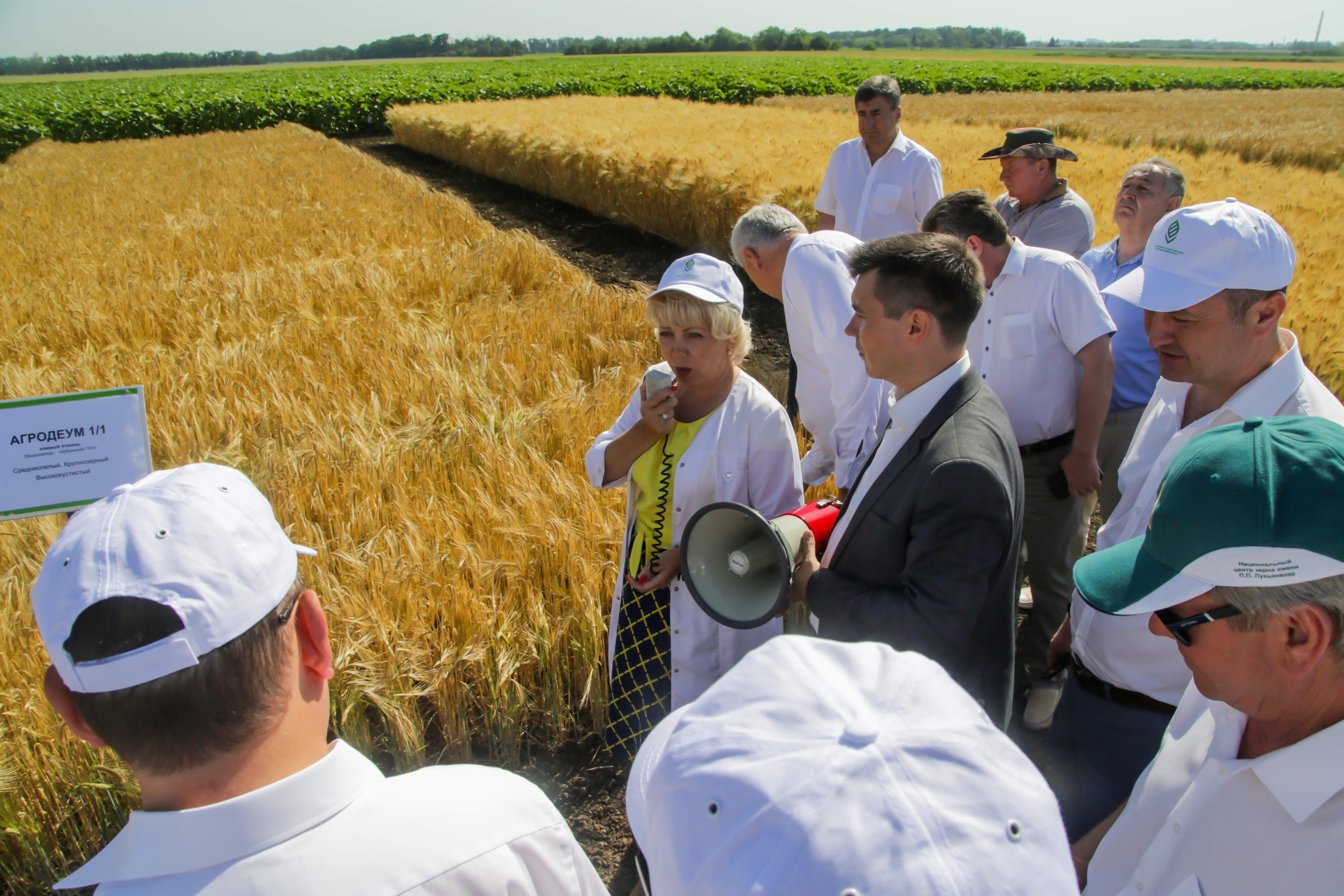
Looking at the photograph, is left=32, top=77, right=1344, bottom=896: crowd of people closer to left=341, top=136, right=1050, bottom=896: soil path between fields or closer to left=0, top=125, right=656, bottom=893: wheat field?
left=341, top=136, right=1050, bottom=896: soil path between fields

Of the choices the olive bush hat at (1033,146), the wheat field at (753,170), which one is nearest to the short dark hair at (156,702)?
the olive bush hat at (1033,146)

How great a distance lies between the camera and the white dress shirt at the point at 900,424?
1.60 m

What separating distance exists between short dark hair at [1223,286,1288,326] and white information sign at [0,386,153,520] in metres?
2.74

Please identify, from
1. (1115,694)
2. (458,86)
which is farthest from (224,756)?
(458,86)

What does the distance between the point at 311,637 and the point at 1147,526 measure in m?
1.62

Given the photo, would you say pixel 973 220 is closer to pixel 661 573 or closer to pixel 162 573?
pixel 661 573

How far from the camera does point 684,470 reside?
209cm

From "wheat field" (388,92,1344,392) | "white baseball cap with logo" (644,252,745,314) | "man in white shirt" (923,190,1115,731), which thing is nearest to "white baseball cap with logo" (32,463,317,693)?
"white baseball cap with logo" (644,252,745,314)

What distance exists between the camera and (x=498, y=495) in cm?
316

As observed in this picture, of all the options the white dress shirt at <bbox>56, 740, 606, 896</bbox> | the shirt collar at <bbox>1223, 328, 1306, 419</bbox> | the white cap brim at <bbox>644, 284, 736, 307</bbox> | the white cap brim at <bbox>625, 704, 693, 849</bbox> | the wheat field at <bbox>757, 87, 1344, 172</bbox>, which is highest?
the wheat field at <bbox>757, 87, 1344, 172</bbox>

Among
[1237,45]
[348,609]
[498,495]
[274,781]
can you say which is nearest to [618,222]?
[498,495]

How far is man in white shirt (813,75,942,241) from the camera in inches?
163

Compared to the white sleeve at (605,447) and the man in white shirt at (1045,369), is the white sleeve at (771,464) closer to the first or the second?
the white sleeve at (605,447)

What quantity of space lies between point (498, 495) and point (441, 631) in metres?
0.88
